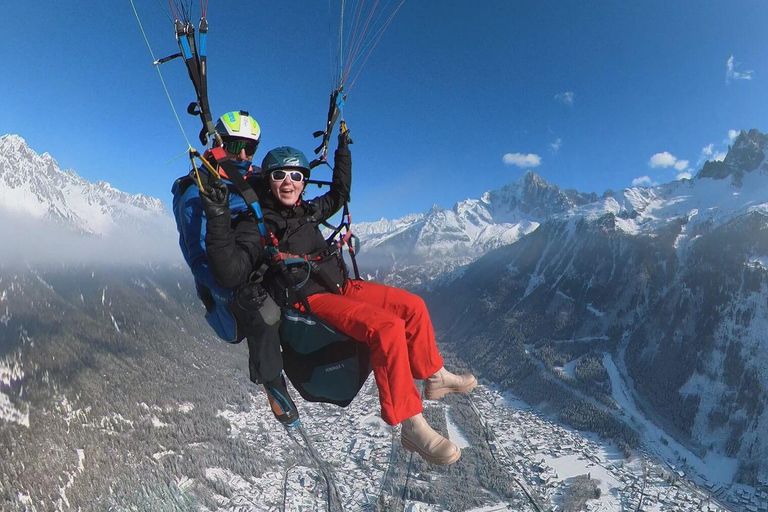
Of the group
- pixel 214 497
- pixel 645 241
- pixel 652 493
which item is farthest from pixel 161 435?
pixel 645 241

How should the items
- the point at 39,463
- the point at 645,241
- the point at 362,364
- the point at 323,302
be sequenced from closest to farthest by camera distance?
the point at 323,302, the point at 362,364, the point at 39,463, the point at 645,241

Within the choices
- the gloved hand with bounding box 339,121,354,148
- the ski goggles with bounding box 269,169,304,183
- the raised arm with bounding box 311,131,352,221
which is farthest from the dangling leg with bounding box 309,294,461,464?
the gloved hand with bounding box 339,121,354,148

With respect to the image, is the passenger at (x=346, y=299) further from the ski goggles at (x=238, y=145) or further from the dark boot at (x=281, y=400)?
the dark boot at (x=281, y=400)

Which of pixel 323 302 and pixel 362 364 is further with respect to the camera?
pixel 362 364

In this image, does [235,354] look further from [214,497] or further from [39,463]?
[214,497]

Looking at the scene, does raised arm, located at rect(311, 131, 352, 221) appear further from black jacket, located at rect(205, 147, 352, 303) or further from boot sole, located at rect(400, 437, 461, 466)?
boot sole, located at rect(400, 437, 461, 466)

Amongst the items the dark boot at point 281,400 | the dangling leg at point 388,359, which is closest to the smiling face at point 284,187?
the dangling leg at point 388,359

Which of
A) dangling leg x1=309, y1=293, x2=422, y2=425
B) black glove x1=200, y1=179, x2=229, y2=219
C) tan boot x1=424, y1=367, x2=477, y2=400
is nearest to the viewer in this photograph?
black glove x1=200, y1=179, x2=229, y2=219
